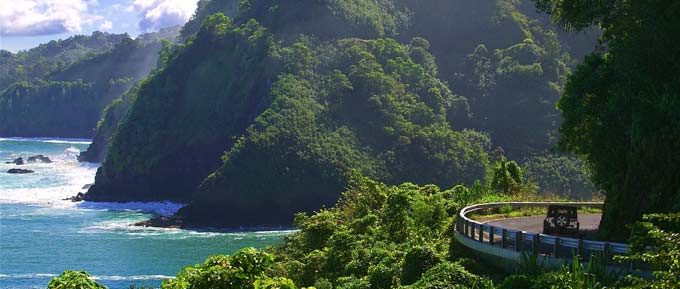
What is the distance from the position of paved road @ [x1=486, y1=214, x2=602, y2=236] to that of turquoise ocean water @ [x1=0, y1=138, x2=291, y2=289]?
91.2 feet

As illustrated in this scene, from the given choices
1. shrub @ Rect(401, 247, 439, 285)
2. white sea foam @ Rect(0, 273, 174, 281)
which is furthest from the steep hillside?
shrub @ Rect(401, 247, 439, 285)

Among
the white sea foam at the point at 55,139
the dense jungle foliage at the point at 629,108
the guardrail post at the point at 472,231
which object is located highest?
the white sea foam at the point at 55,139

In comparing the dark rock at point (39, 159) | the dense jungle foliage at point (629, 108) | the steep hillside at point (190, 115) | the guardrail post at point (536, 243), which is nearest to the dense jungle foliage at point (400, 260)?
the guardrail post at point (536, 243)

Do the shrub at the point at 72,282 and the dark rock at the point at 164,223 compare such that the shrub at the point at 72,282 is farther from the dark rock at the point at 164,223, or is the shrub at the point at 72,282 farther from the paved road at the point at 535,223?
the dark rock at the point at 164,223

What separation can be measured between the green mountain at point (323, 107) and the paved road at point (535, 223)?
59324 mm

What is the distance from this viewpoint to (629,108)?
830 inches

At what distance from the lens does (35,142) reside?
615 feet

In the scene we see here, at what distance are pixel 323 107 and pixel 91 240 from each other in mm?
36556

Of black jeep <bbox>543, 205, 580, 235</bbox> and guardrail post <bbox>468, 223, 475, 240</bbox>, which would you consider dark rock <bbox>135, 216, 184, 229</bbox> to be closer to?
guardrail post <bbox>468, 223, 475, 240</bbox>

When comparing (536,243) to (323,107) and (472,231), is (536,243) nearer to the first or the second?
(472,231)

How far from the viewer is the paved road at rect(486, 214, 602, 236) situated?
24062 mm

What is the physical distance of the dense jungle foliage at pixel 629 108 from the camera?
19453 mm

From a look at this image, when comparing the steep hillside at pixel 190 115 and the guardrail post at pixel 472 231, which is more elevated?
the steep hillside at pixel 190 115

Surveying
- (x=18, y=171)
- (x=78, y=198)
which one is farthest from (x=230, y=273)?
(x=18, y=171)
